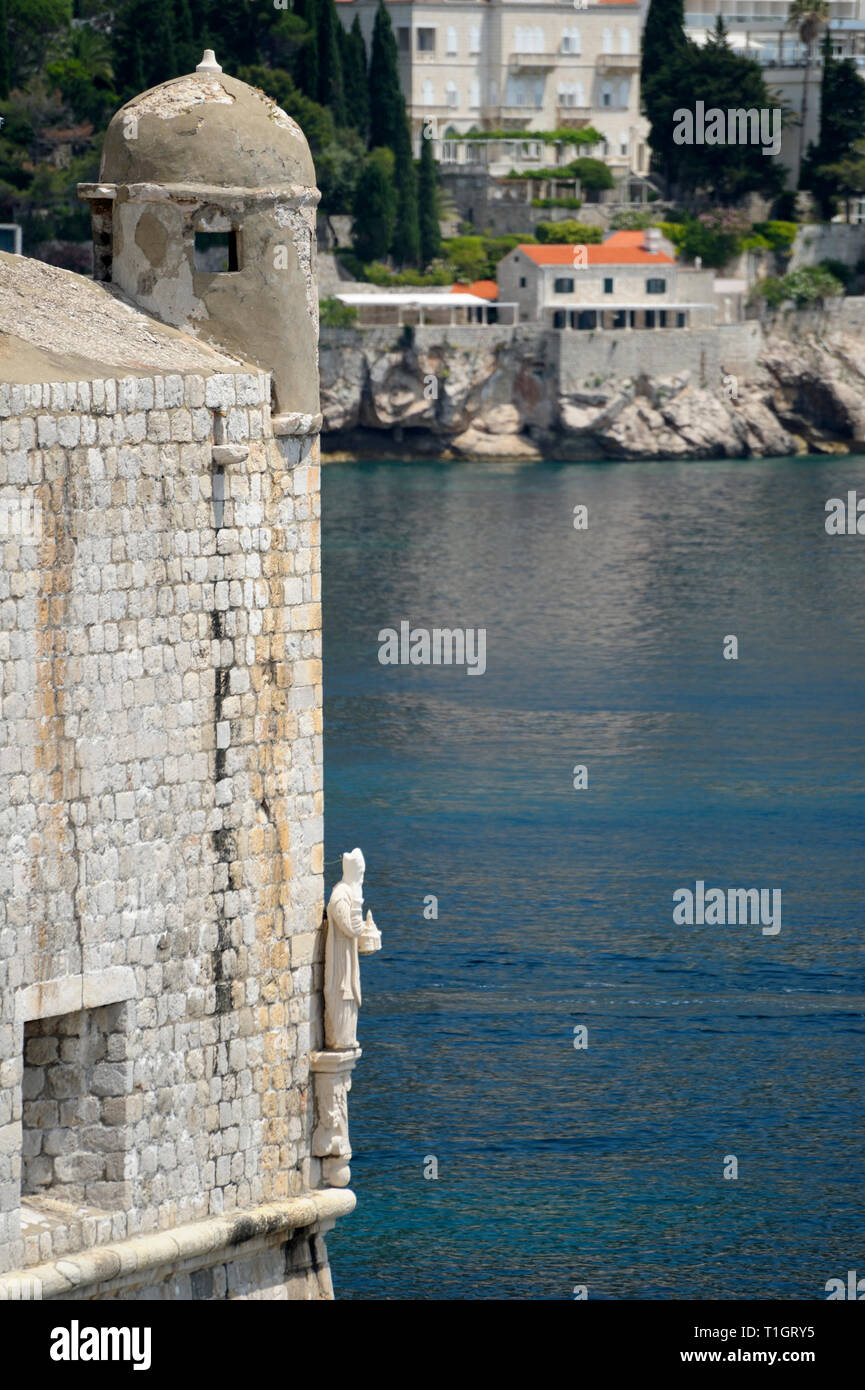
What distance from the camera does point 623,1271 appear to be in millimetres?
29266

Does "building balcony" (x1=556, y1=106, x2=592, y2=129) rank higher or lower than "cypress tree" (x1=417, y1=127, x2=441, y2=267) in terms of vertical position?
higher

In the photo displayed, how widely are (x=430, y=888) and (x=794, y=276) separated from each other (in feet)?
316

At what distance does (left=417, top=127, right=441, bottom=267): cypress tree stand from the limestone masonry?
112 meters

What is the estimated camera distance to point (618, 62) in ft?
481

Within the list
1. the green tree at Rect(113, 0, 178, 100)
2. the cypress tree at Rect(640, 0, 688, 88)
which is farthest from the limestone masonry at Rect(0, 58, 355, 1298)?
the cypress tree at Rect(640, 0, 688, 88)

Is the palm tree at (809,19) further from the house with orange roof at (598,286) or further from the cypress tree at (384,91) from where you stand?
the cypress tree at (384,91)

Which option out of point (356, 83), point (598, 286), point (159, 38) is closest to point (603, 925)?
point (159, 38)

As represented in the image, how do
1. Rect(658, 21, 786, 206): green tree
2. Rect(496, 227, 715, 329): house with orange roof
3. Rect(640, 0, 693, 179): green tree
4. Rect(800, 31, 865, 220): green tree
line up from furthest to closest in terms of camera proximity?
Rect(800, 31, 865, 220): green tree, Rect(640, 0, 693, 179): green tree, Rect(658, 21, 786, 206): green tree, Rect(496, 227, 715, 329): house with orange roof

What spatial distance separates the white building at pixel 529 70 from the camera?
463 ft

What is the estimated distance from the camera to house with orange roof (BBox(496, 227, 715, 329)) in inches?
5059
